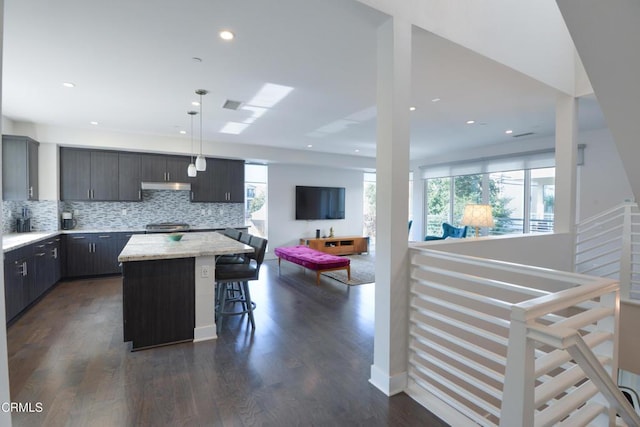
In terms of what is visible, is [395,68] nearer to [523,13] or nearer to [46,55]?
[523,13]

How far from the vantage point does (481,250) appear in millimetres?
2912

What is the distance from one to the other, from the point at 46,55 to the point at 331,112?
3.20m

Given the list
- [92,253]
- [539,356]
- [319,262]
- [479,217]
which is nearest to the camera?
[539,356]

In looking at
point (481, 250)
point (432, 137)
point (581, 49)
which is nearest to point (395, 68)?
point (581, 49)

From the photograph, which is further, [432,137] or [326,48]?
[432,137]

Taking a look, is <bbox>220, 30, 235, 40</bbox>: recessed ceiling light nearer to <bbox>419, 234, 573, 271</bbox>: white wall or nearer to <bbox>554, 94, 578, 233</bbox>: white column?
<bbox>419, 234, 573, 271</bbox>: white wall

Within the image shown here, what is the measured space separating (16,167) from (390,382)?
609 cm

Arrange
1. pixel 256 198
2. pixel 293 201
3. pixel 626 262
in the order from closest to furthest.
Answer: pixel 626 262 < pixel 256 198 < pixel 293 201

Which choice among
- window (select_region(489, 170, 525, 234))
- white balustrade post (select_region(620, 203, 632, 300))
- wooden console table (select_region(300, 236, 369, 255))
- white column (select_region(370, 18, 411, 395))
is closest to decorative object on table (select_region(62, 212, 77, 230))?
wooden console table (select_region(300, 236, 369, 255))

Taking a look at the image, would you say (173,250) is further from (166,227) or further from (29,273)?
(166,227)

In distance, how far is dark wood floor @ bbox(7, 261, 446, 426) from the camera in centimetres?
200

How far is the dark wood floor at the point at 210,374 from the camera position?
1998 millimetres

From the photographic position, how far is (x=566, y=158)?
12.7 ft

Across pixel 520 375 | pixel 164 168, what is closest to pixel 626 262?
pixel 520 375
